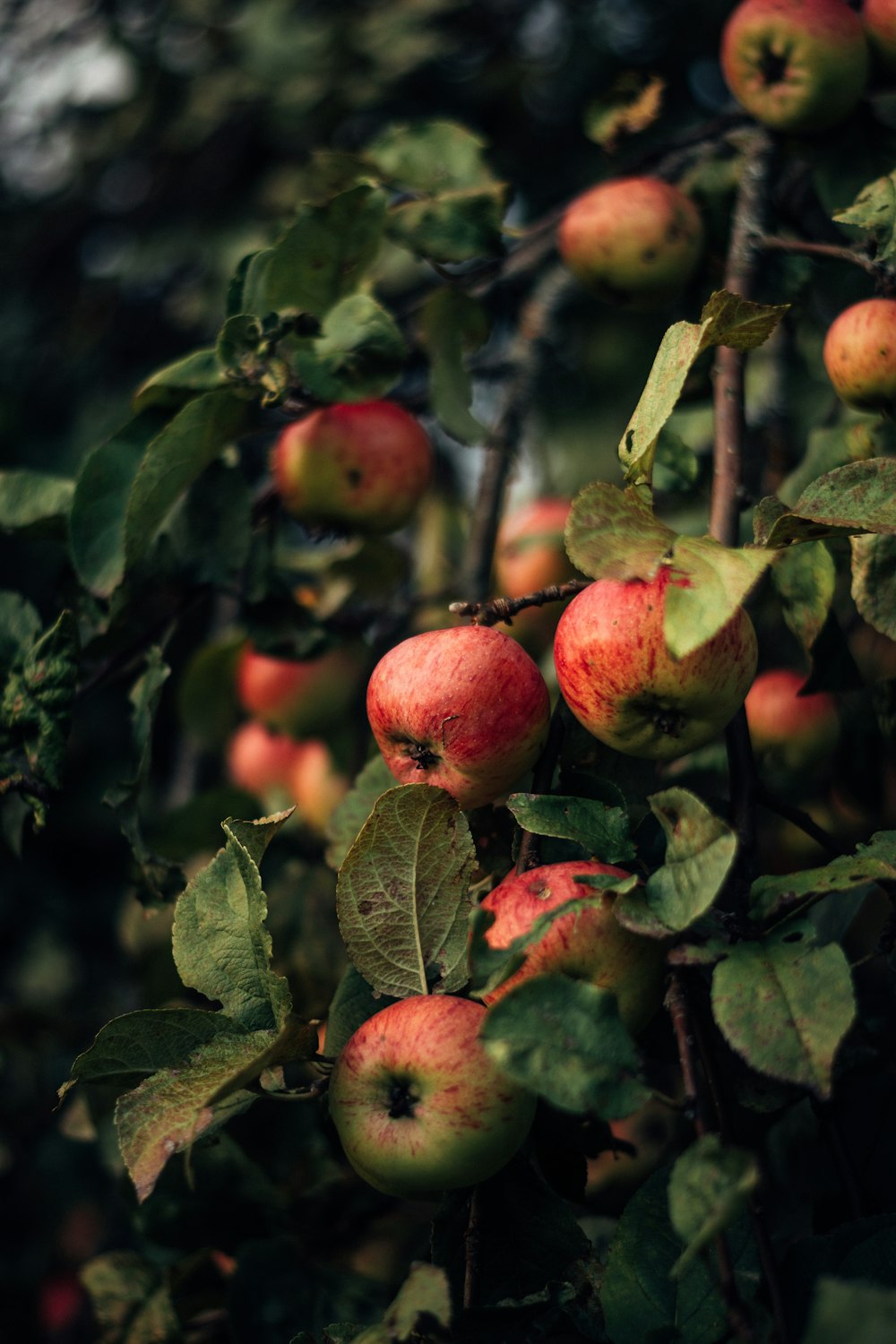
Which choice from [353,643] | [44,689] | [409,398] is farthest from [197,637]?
[44,689]

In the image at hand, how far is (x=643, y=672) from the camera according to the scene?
71 centimetres

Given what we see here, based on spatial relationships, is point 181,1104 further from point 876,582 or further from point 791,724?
point 791,724

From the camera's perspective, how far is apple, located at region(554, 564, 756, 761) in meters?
0.70

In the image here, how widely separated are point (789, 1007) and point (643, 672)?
0.73 feet

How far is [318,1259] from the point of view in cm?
108

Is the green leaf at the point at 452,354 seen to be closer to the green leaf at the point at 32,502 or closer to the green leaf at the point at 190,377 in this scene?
the green leaf at the point at 190,377

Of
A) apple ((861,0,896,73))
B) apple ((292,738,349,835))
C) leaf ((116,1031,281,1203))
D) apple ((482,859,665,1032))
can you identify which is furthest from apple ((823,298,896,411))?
apple ((292,738,349,835))

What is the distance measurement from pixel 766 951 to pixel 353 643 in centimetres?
87

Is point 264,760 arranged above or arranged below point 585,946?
below

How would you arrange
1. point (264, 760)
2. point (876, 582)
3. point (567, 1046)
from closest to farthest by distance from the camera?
point (567, 1046), point (876, 582), point (264, 760)

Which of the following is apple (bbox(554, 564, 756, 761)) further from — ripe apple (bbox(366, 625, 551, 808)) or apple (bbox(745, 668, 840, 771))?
apple (bbox(745, 668, 840, 771))

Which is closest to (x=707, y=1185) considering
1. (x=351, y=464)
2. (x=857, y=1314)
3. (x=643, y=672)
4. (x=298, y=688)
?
(x=857, y=1314)

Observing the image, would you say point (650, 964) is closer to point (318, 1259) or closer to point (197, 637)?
point (318, 1259)

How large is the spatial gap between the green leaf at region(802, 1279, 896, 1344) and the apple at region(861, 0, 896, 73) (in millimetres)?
1097
